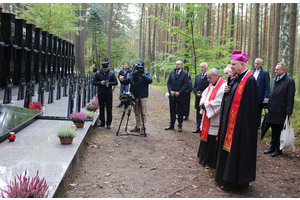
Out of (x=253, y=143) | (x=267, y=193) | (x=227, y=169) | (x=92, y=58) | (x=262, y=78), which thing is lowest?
(x=267, y=193)

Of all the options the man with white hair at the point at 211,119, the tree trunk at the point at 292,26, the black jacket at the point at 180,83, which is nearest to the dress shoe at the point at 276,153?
the man with white hair at the point at 211,119

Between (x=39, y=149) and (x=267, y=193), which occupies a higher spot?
(x=39, y=149)

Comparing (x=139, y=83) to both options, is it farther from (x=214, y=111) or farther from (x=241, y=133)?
(x=241, y=133)

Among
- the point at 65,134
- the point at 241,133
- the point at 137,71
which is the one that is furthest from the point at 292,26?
the point at 65,134

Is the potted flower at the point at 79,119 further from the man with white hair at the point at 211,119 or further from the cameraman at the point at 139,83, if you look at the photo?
the man with white hair at the point at 211,119

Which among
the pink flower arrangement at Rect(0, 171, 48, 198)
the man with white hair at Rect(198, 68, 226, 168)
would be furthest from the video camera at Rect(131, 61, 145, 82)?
the pink flower arrangement at Rect(0, 171, 48, 198)

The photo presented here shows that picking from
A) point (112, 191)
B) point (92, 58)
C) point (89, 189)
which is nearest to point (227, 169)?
point (112, 191)

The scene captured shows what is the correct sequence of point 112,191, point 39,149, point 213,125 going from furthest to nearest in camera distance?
point 213,125, point 39,149, point 112,191

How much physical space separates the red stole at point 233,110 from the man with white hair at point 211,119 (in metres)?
0.95

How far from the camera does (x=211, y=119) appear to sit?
547 cm

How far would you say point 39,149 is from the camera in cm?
487

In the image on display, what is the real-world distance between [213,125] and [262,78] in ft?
10.6

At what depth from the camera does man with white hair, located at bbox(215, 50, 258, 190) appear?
4.21 meters

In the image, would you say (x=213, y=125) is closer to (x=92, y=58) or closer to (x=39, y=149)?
(x=39, y=149)
